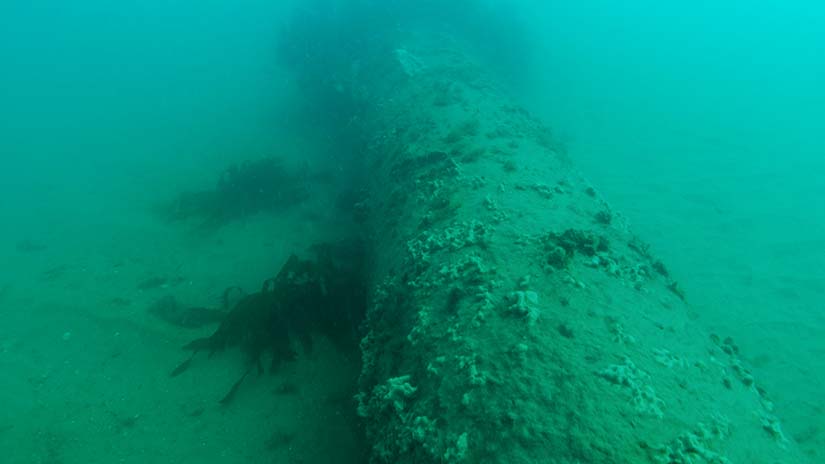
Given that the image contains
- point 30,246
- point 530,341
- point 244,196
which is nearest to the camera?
point 530,341

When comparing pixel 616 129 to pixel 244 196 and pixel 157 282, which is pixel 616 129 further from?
pixel 157 282

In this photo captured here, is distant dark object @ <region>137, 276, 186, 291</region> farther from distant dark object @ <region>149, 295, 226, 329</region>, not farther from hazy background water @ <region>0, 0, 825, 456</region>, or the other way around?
hazy background water @ <region>0, 0, 825, 456</region>

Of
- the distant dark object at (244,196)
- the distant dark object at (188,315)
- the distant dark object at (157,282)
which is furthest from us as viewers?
the distant dark object at (244,196)

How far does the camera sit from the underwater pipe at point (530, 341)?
1962 millimetres

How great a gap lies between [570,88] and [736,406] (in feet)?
45.5

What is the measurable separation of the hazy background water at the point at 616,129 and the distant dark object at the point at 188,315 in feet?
13.1

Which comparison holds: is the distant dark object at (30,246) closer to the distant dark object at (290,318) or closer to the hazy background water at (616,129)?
the hazy background water at (616,129)

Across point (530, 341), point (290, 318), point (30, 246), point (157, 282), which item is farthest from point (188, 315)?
point (30, 246)

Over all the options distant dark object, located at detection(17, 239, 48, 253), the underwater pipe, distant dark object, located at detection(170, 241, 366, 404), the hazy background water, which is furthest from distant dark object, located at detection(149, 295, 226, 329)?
distant dark object, located at detection(17, 239, 48, 253)

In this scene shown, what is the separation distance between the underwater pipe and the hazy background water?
280cm

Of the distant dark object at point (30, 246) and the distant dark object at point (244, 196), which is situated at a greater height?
the distant dark object at point (244, 196)

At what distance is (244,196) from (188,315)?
12.4 ft

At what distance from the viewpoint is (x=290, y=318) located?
4785mm

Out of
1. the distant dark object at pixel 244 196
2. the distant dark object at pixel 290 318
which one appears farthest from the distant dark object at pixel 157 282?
the distant dark object at pixel 290 318
